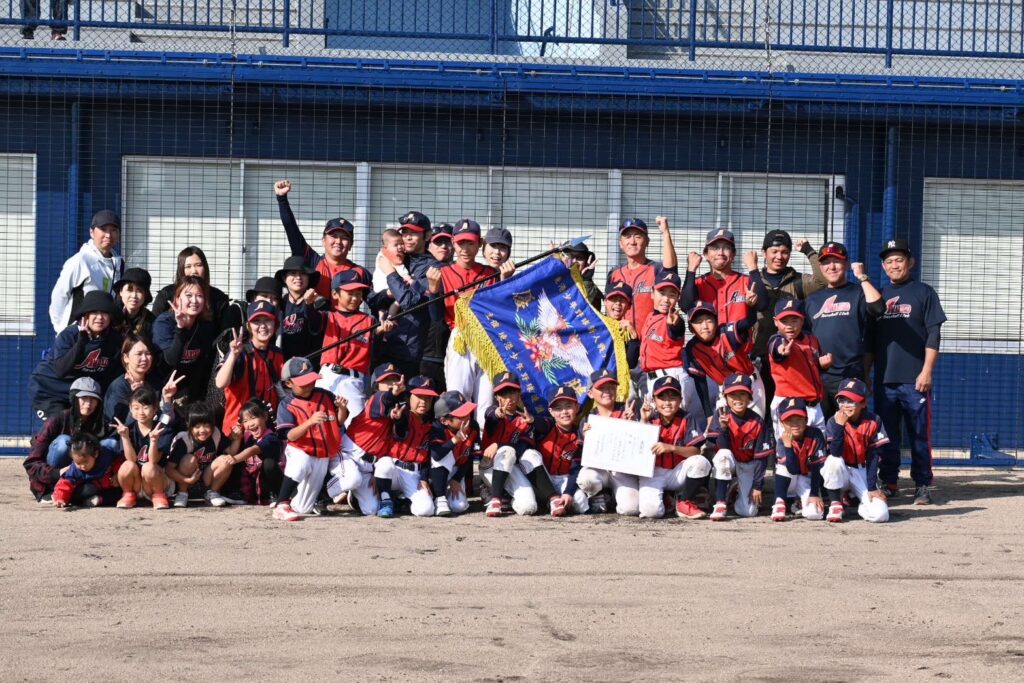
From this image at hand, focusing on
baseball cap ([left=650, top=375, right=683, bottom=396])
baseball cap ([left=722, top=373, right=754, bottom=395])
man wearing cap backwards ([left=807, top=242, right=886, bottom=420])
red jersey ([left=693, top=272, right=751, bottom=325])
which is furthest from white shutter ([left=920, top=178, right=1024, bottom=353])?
baseball cap ([left=650, top=375, right=683, bottom=396])

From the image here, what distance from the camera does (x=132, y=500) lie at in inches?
387

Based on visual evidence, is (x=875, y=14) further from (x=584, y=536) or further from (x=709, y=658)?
(x=709, y=658)

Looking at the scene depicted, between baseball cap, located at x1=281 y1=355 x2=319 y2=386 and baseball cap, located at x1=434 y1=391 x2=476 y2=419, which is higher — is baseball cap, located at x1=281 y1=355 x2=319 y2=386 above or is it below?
above

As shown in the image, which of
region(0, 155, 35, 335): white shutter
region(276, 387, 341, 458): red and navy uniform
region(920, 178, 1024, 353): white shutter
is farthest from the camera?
region(920, 178, 1024, 353): white shutter

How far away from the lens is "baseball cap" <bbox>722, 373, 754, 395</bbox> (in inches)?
393

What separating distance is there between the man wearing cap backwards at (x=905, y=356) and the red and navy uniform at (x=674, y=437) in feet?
5.70

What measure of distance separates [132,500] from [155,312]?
1450 millimetres

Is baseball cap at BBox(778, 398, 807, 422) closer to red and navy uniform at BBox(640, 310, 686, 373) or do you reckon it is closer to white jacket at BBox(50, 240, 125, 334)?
red and navy uniform at BBox(640, 310, 686, 373)

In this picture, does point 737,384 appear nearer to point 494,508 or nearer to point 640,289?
point 640,289

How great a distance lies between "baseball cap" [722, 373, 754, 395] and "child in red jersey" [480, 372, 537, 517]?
4.55ft

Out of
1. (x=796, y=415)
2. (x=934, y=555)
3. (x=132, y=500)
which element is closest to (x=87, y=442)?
(x=132, y=500)

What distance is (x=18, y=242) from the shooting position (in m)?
13.6

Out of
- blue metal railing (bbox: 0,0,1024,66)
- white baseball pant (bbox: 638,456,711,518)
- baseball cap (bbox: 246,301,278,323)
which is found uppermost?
blue metal railing (bbox: 0,0,1024,66)

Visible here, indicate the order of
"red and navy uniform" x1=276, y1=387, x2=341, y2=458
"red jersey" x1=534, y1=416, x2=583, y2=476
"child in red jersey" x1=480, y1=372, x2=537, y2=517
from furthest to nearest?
"red jersey" x1=534, y1=416, x2=583, y2=476, "child in red jersey" x1=480, y1=372, x2=537, y2=517, "red and navy uniform" x1=276, y1=387, x2=341, y2=458
